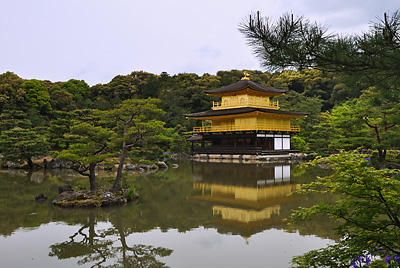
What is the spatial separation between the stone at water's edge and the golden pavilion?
1910 cm

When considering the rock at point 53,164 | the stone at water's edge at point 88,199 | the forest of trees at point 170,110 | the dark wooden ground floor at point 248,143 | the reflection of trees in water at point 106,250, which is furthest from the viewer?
the dark wooden ground floor at point 248,143

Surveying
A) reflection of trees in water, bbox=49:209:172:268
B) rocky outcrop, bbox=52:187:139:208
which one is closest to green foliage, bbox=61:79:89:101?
rocky outcrop, bbox=52:187:139:208

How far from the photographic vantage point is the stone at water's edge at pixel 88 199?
952cm

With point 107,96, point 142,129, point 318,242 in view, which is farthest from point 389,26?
point 107,96

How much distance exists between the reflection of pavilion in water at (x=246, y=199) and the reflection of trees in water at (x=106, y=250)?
6.70 feet

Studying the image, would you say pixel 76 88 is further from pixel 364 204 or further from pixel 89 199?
pixel 364 204

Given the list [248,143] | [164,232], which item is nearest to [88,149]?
[164,232]

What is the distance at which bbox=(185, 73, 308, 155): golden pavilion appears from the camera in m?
29.6

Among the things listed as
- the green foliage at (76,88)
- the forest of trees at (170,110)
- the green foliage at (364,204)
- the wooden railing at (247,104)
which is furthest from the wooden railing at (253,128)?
the green foliage at (364,204)

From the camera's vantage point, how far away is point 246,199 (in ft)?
34.7

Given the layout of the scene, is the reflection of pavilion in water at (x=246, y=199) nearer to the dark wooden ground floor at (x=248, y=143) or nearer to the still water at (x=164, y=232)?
the still water at (x=164, y=232)

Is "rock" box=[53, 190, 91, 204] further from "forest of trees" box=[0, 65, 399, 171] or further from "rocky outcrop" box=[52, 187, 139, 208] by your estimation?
"forest of trees" box=[0, 65, 399, 171]

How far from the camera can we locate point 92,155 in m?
10.5

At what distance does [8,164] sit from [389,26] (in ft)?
82.3
